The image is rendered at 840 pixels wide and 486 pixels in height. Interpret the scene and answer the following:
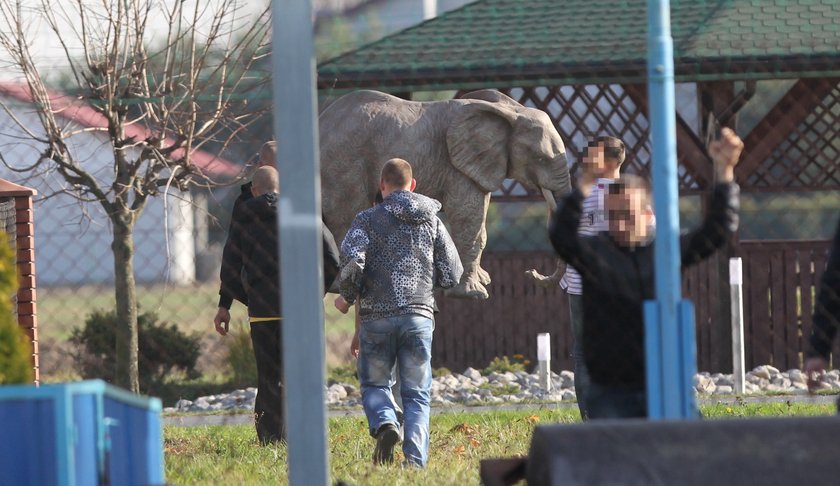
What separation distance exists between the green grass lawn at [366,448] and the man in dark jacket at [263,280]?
223mm

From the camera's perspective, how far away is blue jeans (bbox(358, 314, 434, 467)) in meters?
6.71

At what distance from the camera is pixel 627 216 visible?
495 centimetres

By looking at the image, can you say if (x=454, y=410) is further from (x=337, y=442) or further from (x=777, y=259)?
(x=777, y=259)

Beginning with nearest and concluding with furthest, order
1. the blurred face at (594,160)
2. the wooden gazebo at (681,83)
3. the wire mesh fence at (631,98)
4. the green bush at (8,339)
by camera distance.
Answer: the green bush at (8,339) < the blurred face at (594,160) < the wire mesh fence at (631,98) < the wooden gazebo at (681,83)

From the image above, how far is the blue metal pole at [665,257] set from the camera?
400cm

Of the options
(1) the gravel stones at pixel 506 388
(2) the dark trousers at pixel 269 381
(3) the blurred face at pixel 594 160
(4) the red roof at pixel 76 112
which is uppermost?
(4) the red roof at pixel 76 112

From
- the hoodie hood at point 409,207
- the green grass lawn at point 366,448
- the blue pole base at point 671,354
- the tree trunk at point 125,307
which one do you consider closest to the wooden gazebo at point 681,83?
the tree trunk at point 125,307

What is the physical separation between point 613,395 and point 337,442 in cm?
295

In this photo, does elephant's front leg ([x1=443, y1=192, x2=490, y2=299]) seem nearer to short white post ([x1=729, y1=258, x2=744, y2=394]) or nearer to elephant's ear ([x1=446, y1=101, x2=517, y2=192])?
elephant's ear ([x1=446, y1=101, x2=517, y2=192])

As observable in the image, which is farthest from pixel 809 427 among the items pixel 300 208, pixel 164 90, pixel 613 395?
pixel 164 90

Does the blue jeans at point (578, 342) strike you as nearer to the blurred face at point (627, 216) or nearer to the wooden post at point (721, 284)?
the blurred face at point (627, 216)

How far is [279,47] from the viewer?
3.73 m

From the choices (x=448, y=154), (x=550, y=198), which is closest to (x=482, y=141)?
(x=448, y=154)

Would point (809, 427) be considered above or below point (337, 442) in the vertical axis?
above
